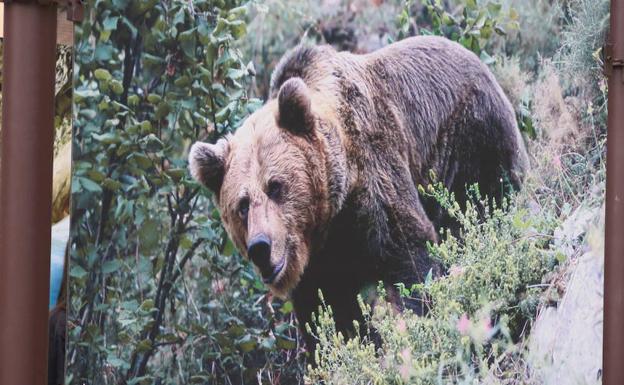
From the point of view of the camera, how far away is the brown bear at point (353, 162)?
159 inches

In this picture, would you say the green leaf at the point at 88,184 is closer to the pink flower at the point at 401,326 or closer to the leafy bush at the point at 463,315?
the leafy bush at the point at 463,315

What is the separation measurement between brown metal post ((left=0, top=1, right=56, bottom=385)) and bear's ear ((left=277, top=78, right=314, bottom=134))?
3.42 ft

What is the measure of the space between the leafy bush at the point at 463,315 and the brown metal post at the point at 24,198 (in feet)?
4.15

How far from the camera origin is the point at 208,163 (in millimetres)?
4023

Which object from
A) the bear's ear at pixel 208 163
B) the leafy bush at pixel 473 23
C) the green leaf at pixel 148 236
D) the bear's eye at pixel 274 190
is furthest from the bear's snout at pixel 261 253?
the leafy bush at pixel 473 23

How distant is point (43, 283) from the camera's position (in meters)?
3.61

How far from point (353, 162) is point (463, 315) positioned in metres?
0.90

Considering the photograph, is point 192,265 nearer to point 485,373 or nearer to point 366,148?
point 366,148

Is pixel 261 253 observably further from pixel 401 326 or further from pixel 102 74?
pixel 102 74

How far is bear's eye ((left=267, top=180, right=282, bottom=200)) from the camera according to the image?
405 cm

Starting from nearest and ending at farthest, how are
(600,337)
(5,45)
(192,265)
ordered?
1. (5,45)
2. (192,265)
3. (600,337)

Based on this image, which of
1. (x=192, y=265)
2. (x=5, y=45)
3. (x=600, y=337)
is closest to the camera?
(x=5, y=45)

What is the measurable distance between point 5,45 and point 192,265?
1221 mm

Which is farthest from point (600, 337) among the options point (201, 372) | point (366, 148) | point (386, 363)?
point (201, 372)
